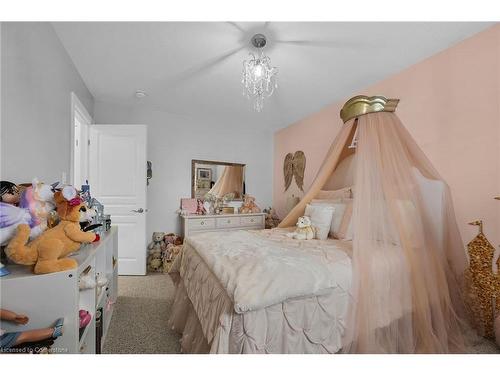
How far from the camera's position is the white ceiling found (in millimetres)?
1711

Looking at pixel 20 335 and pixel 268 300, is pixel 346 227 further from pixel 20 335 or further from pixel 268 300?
pixel 20 335

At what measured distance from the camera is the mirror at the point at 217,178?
3906mm

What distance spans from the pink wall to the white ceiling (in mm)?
157

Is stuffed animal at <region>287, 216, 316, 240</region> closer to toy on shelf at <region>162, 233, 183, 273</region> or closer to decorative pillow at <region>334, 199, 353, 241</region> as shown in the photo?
decorative pillow at <region>334, 199, 353, 241</region>

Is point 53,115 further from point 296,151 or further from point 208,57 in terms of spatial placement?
point 296,151

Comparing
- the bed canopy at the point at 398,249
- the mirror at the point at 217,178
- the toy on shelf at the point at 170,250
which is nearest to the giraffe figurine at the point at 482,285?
the bed canopy at the point at 398,249

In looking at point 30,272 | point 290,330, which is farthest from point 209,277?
point 30,272

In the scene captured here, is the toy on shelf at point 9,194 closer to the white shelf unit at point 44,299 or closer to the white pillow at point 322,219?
the white shelf unit at point 44,299

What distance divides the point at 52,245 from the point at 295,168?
3.54 metres

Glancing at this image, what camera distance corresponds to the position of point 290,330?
3.83ft

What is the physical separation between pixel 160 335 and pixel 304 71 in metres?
2.87

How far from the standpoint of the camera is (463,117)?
1.83 meters

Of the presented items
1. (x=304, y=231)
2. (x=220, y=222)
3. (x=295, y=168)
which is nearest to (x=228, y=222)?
(x=220, y=222)

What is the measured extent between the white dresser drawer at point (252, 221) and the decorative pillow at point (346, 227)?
2.00 m
